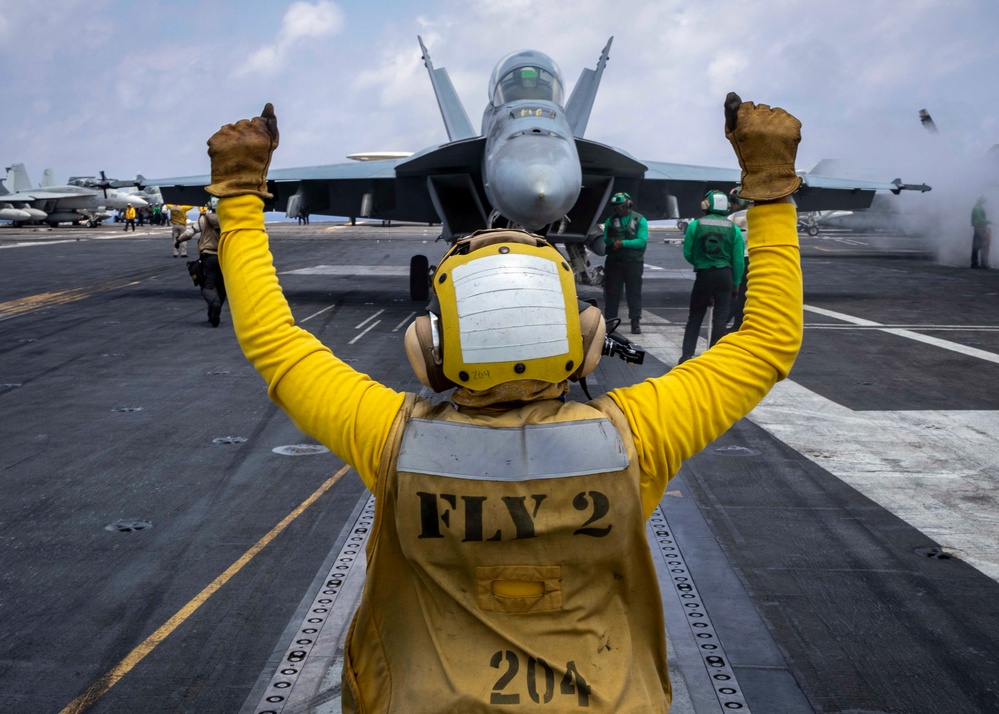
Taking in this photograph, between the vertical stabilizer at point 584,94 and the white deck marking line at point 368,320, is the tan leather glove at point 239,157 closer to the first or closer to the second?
the white deck marking line at point 368,320

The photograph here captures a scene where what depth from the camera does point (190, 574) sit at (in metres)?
4.93

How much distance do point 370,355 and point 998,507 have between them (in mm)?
7877

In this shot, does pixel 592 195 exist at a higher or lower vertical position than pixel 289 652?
higher

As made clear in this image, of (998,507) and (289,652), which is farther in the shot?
(998,507)

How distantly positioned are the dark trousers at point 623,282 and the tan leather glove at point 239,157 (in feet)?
36.9

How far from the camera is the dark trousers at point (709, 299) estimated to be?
10383 mm

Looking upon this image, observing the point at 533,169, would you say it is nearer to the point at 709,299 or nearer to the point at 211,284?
the point at 709,299

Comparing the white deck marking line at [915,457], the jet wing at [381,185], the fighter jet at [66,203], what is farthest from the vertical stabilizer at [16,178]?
the white deck marking line at [915,457]

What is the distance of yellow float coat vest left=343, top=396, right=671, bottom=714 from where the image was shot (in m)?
1.76

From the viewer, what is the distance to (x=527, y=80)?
13.2m

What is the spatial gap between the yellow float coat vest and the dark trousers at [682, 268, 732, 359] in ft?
28.8

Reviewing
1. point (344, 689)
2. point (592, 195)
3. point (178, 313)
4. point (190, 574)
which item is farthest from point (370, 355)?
point (344, 689)

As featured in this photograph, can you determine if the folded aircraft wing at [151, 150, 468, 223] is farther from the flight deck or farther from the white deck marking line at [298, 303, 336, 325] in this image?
the flight deck

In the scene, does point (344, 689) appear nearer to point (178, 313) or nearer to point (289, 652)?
point (289, 652)
